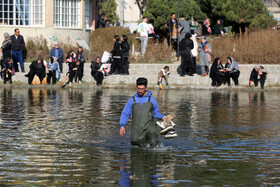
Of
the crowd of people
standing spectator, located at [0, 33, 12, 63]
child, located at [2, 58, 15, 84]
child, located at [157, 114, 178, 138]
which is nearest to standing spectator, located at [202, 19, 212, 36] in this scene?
the crowd of people

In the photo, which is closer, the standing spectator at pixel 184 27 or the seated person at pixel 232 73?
the seated person at pixel 232 73

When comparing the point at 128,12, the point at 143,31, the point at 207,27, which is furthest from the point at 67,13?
the point at 128,12

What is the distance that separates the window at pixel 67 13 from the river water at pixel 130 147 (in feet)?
57.4

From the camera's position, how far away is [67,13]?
40375mm

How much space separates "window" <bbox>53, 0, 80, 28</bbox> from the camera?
39.6m

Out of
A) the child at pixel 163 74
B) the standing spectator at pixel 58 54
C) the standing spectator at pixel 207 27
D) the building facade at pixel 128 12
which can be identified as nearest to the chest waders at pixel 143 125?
the child at pixel 163 74

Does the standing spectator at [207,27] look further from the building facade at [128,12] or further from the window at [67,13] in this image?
the building facade at [128,12]

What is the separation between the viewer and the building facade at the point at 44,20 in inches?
1490

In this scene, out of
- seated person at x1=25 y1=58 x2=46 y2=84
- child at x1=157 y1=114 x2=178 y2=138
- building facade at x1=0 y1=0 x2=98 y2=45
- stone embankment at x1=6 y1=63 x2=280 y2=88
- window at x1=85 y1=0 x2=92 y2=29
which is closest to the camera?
child at x1=157 y1=114 x2=178 y2=138

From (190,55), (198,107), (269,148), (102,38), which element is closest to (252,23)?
(102,38)

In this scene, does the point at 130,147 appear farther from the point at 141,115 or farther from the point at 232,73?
the point at 232,73

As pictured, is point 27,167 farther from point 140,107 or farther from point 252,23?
point 252,23

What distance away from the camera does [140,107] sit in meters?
11.7

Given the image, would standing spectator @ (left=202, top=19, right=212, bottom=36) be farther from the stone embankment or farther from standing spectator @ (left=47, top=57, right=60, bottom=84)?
standing spectator @ (left=47, top=57, right=60, bottom=84)
